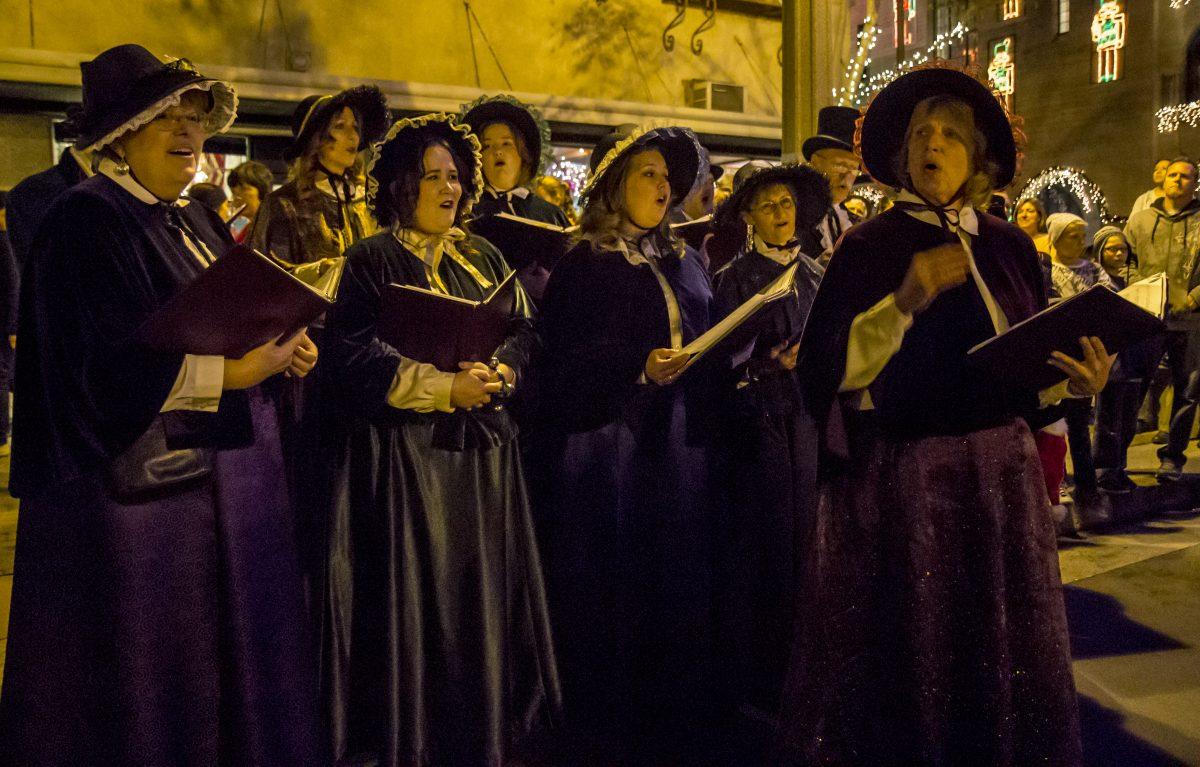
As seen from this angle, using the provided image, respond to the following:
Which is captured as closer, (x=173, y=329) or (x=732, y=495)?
(x=173, y=329)

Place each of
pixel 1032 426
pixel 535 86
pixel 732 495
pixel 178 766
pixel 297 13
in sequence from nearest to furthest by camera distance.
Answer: pixel 178 766, pixel 1032 426, pixel 732 495, pixel 297 13, pixel 535 86

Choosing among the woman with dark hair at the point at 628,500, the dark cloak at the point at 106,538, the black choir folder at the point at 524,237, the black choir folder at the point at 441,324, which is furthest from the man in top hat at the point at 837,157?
the dark cloak at the point at 106,538

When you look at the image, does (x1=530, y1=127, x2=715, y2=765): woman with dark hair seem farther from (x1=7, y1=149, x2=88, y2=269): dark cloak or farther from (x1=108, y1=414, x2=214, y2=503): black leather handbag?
(x1=7, y1=149, x2=88, y2=269): dark cloak

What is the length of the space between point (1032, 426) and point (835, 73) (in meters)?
4.20

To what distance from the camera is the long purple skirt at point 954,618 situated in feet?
8.54

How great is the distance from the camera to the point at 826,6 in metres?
6.43

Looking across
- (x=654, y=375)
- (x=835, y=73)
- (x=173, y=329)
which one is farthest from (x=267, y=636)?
(x=835, y=73)

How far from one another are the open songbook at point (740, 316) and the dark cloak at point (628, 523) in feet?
1.29

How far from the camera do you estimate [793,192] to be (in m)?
4.04

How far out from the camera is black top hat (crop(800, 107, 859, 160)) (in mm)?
5164

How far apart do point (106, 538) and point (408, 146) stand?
1476 millimetres

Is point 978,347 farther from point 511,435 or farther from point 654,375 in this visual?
point 511,435

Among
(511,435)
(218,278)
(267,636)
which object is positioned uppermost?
(218,278)

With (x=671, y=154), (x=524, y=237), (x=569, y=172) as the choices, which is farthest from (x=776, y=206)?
(x=569, y=172)
